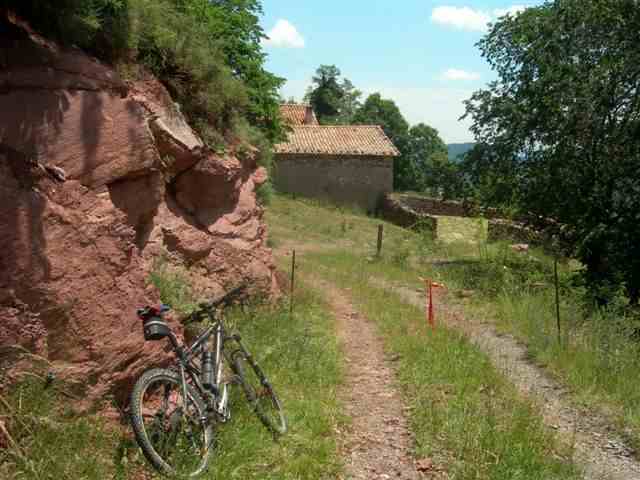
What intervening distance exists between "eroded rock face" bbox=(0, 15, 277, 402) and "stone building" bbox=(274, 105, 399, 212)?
1140 inches

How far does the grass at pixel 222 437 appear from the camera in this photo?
12.9 ft

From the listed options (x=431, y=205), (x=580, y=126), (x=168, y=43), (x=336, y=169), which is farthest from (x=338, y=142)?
(x=168, y=43)

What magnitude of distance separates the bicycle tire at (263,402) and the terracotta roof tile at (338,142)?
2989 cm

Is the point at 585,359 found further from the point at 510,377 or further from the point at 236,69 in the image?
the point at 236,69

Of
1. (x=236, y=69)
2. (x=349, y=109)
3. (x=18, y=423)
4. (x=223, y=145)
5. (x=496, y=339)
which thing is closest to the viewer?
(x=18, y=423)

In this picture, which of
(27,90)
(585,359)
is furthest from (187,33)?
(585,359)

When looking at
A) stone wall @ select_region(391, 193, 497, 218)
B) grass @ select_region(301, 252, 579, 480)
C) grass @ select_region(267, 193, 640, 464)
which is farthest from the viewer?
stone wall @ select_region(391, 193, 497, 218)

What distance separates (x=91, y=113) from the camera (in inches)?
215

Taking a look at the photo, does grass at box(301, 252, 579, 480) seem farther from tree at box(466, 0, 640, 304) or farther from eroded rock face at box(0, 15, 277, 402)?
tree at box(466, 0, 640, 304)

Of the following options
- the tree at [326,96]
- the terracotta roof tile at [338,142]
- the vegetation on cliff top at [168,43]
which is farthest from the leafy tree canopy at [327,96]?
the vegetation on cliff top at [168,43]

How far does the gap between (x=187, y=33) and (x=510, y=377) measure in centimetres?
554

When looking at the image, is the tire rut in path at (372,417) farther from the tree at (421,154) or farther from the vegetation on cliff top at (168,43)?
the tree at (421,154)

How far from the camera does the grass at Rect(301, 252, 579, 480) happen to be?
504cm

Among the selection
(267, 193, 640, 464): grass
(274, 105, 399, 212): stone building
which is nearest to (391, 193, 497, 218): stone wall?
(274, 105, 399, 212): stone building
